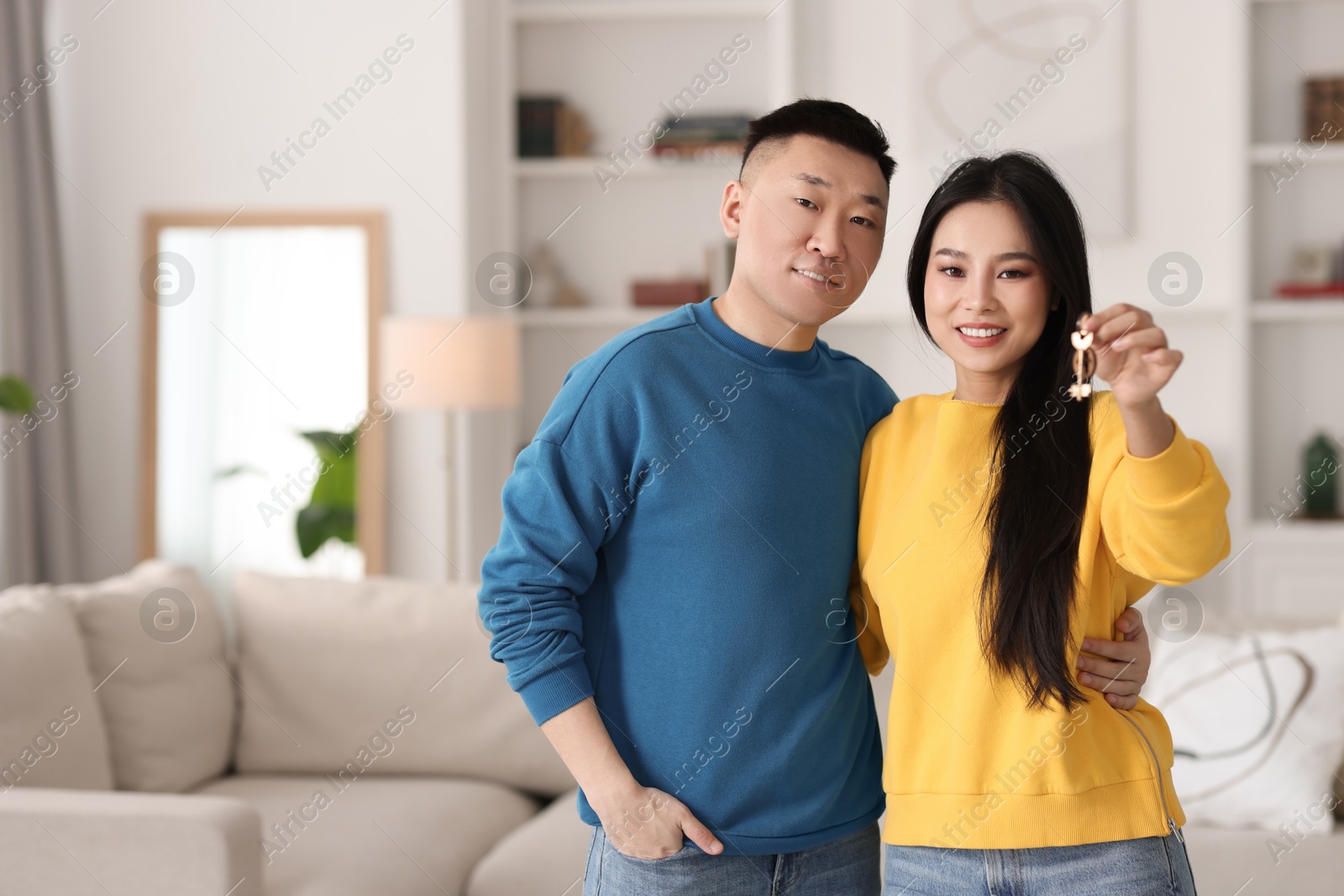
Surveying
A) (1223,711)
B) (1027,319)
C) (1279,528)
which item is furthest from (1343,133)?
(1027,319)

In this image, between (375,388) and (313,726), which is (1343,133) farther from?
(313,726)

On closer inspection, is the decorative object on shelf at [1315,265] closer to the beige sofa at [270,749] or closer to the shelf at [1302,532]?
the shelf at [1302,532]

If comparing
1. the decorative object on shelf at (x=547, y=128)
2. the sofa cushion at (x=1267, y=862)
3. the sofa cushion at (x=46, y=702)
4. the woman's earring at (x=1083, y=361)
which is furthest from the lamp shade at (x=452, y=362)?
the woman's earring at (x=1083, y=361)

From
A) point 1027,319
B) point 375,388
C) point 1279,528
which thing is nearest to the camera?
point 1027,319

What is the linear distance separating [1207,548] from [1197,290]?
3.34 m

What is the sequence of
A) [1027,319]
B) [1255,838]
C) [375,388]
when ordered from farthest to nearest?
[375,388]
[1255,838]
[1027,319]

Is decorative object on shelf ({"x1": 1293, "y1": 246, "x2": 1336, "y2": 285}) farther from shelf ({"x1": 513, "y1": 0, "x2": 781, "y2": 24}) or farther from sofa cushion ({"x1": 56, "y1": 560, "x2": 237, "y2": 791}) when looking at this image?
sofa cushion ({"x1": 56, "y1": 560, "x2": 237, "y2": 791})

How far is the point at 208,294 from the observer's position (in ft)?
13.9

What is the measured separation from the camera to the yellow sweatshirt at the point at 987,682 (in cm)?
106

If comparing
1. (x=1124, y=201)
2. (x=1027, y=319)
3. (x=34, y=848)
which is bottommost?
(x=34, y=848)

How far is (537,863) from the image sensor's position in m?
2.09

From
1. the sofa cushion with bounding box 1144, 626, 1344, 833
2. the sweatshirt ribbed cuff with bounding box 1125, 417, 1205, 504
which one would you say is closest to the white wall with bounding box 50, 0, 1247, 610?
the sofa cushion with bounding box 1144, 626, 1344, 833

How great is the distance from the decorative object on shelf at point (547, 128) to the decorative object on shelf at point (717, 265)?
67 cm

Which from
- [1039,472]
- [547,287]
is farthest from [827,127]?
[547,287]
